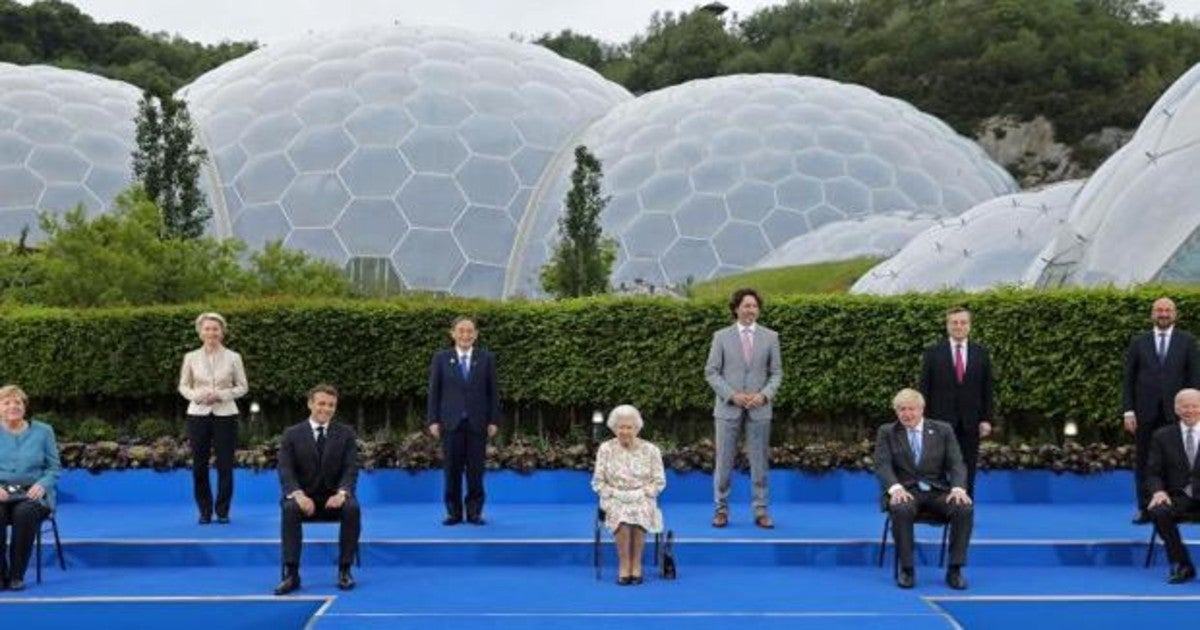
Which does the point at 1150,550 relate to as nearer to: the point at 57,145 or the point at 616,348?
the point at 616,348

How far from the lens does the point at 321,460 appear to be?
277 inches

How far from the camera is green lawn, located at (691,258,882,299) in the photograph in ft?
63.3

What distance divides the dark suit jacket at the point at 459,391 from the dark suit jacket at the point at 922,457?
2.66m

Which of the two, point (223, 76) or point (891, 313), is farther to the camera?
point (223, 76)

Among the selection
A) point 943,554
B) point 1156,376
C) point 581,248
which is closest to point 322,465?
point 943,554

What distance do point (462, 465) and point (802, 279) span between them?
11989 mm

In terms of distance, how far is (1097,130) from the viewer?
149 ft

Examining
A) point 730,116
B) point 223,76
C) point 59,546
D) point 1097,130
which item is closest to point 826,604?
point 59,546

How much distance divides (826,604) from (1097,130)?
43020 millimetres

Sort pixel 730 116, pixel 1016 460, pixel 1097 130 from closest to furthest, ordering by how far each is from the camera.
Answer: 1. pixel 1016 460
2. pixel 730 116
3. pixel 1097 130

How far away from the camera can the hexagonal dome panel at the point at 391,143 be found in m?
22.6

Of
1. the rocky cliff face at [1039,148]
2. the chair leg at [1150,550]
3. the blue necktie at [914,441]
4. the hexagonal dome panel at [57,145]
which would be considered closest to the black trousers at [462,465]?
the blue necktie at [914,441]

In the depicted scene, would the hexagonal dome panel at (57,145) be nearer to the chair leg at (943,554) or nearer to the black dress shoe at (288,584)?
the black dress shoe at (288,584)

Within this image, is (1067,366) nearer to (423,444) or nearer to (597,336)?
(597,336)
